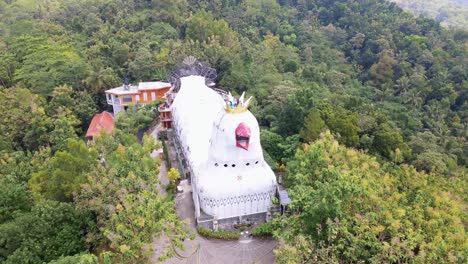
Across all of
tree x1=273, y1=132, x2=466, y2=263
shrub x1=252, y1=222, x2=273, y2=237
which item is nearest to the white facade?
shrub x1=252, y1=222, x2=273, y2=237

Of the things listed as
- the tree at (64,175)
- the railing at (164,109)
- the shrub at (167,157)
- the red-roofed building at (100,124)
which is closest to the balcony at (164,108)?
the railing at (164,109)

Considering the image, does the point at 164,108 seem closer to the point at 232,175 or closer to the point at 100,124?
the point at 100,124

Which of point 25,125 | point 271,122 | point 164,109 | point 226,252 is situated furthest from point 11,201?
point 271,122

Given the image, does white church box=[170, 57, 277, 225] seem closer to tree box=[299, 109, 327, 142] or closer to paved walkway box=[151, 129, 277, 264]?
paved walkway box=[151, 129, 277, 264]

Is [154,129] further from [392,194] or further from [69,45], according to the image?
[392,194]

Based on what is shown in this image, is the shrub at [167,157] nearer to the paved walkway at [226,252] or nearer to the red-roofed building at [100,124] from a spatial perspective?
the red-roofed building at [100,124]

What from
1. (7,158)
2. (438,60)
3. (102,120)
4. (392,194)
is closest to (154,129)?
(102,120)

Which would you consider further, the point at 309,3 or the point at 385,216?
the point at 309,3
